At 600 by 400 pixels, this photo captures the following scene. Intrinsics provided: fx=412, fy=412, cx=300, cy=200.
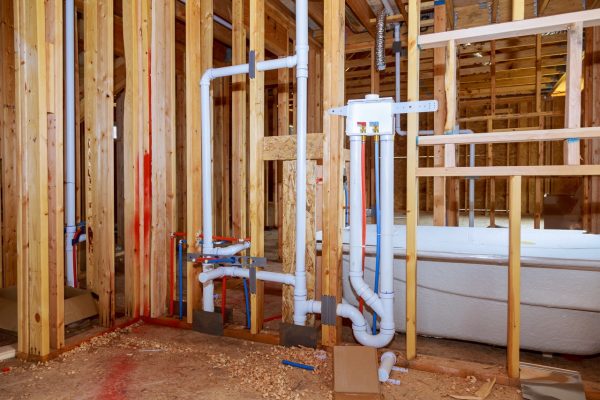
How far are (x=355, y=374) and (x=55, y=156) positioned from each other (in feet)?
Result: 6.23

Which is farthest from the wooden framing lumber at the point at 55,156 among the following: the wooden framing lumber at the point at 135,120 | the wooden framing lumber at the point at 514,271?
the wooden framing lumber at the point at 514,271

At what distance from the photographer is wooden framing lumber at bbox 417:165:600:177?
1.75 meters

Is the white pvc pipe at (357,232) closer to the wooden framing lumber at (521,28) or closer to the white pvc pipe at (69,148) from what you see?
the wooden framing lumber at (521,28)

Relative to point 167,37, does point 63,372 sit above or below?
below

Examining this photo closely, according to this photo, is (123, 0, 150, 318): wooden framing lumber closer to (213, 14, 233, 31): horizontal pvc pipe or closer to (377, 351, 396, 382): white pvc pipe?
(213, 14, 233, 31): horizontal pvc pipe

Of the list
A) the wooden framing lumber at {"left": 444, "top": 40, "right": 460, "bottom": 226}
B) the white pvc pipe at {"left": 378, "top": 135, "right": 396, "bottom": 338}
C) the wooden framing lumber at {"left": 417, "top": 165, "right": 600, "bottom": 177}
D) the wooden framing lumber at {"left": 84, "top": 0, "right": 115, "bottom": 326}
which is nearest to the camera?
the wooden framing lumber at {"left": 417, "top": 165, "right": 600, "bottom": 177}

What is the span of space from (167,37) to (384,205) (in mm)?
1878

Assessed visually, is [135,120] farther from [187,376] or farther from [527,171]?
[527,171]

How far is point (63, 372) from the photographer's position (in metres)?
2.08

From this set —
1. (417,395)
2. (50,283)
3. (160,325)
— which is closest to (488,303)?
(417,395)

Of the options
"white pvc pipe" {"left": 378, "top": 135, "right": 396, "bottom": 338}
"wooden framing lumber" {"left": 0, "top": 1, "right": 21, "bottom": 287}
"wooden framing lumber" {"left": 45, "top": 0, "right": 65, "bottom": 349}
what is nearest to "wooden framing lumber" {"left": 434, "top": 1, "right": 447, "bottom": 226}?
"white pvc pipe" {"left": 378, "top": 135, "right": 396, "bottom": 338}

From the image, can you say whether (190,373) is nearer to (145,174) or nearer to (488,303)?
(145,174)

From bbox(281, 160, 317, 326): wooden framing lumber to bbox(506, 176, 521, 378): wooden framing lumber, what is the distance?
1.01m

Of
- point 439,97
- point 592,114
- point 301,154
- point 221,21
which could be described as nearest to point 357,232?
point 301,154
